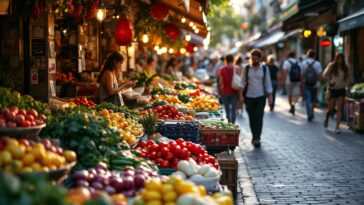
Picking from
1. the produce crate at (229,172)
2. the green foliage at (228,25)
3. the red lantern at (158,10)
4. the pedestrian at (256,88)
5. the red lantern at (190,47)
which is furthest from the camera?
the green foliage at (228,25)

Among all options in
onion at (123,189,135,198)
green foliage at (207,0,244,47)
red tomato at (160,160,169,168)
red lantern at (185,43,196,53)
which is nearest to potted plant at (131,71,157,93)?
red tomato at (160,160,169,168)

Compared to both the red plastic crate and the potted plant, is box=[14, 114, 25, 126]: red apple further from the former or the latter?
the potted plant

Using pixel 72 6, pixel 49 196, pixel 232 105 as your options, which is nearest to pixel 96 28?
pixel 232 105

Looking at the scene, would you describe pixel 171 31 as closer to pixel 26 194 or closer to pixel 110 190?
pixel 110 190

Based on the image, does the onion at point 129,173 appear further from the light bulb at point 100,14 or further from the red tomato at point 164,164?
the light bulb at point 100,14

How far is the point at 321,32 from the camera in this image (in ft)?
89.7

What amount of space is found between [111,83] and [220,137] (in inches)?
104

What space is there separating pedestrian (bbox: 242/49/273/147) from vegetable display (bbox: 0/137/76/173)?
388 inches

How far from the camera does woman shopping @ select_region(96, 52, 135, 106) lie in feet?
40.9

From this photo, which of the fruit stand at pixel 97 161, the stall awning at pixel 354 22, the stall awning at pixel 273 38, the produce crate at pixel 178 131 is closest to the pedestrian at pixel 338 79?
the stall awning at pixel 354 22

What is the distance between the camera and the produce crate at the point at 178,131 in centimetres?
1038

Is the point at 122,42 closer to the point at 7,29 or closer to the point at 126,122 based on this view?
the point at 7,29

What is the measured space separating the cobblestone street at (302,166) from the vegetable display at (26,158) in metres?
4.40

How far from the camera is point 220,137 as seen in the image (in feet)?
35.4
